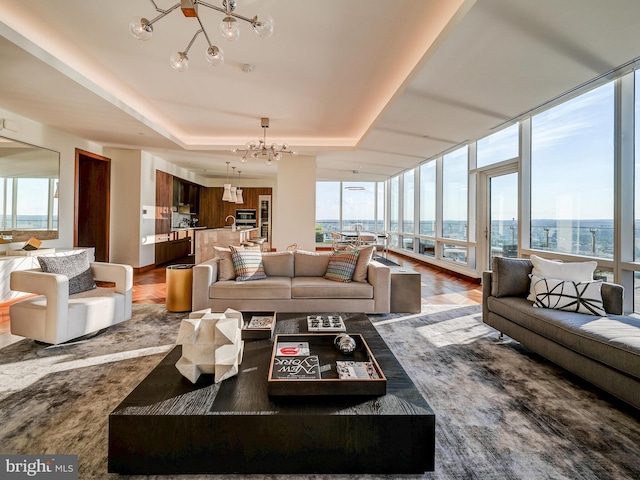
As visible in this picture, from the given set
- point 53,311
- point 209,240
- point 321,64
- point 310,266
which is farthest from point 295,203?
point 53,311

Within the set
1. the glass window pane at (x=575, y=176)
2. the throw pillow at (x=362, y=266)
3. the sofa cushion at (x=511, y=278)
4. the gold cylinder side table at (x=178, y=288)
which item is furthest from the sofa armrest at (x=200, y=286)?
the glass window pane at (x=575, y=176)

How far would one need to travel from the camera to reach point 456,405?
202cm

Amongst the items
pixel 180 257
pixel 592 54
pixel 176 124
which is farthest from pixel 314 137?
pixel 180 257

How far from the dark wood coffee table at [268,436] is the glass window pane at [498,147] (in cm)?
520

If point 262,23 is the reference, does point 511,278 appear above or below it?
below

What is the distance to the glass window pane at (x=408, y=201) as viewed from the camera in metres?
9.59

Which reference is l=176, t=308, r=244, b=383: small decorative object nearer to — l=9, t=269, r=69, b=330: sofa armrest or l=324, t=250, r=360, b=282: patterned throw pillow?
l=9, t=269, r=69, b=330: sofa armrest

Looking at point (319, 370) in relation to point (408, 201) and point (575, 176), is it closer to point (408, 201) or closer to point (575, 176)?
point (575, 176)

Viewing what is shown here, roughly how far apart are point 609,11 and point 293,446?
3559 millimetres

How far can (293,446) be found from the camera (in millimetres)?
1412

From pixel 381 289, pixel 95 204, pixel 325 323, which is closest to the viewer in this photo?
pixel 325 323

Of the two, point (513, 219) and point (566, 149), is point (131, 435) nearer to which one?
point (566, 149)

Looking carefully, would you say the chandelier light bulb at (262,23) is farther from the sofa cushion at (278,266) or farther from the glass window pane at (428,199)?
the glass window pane at (428,199)

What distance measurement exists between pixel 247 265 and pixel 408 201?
724cm
